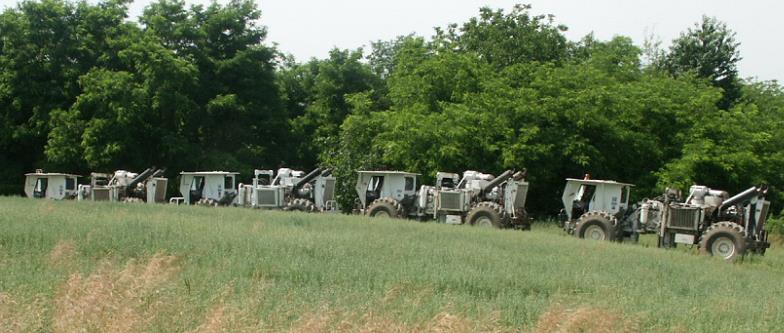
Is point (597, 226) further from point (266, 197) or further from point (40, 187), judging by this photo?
point (40, 187)

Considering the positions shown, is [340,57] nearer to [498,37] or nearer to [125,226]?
[498,37]

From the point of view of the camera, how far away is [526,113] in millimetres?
35281

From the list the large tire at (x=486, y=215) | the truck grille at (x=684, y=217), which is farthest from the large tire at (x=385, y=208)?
the truck grille at (x=684, y=217)

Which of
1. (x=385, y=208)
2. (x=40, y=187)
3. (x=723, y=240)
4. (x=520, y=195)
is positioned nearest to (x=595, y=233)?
(x=723, y=240)

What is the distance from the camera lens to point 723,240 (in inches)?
848

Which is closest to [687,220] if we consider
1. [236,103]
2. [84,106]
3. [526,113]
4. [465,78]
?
[526,113]

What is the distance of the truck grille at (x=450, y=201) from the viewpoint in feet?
94.4

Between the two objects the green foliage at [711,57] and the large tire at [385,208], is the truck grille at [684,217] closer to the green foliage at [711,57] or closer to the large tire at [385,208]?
the large tire at [385,208]

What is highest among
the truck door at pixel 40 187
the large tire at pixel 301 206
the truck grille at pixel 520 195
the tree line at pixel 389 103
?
the tree line at pixel 389 103

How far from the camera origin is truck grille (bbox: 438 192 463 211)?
28781 mm

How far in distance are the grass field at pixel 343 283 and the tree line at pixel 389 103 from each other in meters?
16.1

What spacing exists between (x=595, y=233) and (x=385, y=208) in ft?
27.9

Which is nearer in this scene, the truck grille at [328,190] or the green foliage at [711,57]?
the truck grille at [328,190]

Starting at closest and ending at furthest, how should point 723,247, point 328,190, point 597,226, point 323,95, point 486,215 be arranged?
1. point 723,247
2. point 597,226
3. point 486,215
4. point 328,190
5. point 323,95
